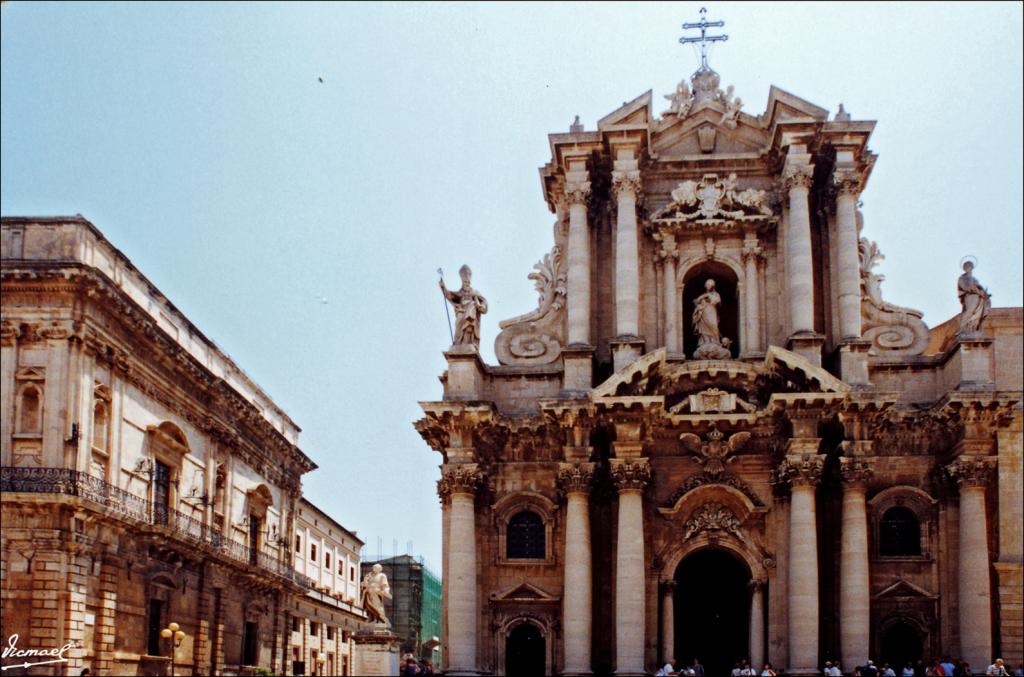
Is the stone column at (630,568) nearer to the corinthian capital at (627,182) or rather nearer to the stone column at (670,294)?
the stone column at (670,294)

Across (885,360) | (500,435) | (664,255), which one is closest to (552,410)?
(500,435)

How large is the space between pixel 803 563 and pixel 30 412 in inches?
688

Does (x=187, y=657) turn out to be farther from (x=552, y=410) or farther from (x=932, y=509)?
(x=932, y=509)

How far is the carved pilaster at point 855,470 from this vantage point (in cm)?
2834

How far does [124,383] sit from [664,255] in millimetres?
Result: 13722

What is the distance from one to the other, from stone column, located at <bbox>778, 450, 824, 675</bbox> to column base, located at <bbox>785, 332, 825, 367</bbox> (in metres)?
2.29

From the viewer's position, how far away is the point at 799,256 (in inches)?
1205

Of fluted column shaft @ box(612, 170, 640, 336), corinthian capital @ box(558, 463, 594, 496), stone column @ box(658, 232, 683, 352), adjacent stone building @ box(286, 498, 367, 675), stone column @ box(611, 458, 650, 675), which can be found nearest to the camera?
stone column @ box(611, 458, 650, 675)

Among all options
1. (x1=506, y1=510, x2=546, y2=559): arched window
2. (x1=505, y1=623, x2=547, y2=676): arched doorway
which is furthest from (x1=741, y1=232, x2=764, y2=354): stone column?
(x1=505, y1=623, x2=547, y2=676): arched doorway

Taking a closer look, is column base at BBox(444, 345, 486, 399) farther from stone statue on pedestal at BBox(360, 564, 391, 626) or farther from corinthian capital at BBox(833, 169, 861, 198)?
corinthian capital at BBox(833, 169, 861, 198)

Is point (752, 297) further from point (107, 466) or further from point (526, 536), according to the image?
point (107, 466)

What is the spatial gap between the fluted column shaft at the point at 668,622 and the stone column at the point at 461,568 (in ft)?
14.0

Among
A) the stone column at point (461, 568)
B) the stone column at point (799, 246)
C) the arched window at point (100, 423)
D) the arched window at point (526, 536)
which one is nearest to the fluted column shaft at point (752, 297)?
the stone column at point (799, 246)

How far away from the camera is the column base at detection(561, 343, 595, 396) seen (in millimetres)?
30047
